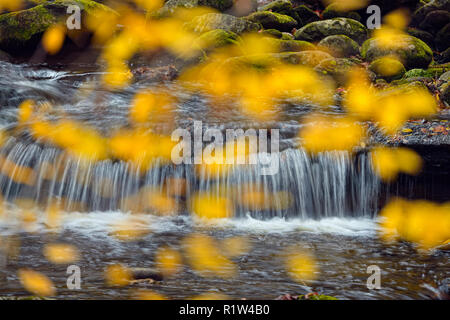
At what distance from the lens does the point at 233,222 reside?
6.84 m

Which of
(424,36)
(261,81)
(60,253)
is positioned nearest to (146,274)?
(60,253)

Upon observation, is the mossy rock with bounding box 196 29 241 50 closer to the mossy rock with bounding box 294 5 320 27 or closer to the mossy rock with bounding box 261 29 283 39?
the mossy rock with bounding box 261 29 283 39

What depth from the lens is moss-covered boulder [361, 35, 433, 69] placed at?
13.1m

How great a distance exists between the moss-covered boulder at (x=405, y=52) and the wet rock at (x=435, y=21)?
12.1 feet

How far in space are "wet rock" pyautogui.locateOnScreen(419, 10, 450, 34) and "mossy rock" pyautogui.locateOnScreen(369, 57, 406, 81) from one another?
5294mm

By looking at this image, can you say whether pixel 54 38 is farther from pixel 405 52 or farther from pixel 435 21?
pixel 435 21

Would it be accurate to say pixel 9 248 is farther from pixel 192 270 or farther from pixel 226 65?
pixel 226 65

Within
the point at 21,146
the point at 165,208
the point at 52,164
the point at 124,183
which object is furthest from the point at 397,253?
the point at 21,146

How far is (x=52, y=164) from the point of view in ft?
24.8

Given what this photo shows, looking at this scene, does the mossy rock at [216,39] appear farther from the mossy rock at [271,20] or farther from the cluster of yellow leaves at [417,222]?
the cluster of yellow leaves at [417,222]

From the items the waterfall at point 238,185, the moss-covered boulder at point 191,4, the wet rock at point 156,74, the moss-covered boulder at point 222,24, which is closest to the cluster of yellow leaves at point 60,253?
the waterfall at point 238,185

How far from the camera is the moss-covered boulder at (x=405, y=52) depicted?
42.9ft

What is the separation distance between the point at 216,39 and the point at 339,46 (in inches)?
148

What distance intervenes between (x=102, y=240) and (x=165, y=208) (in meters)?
1.34
